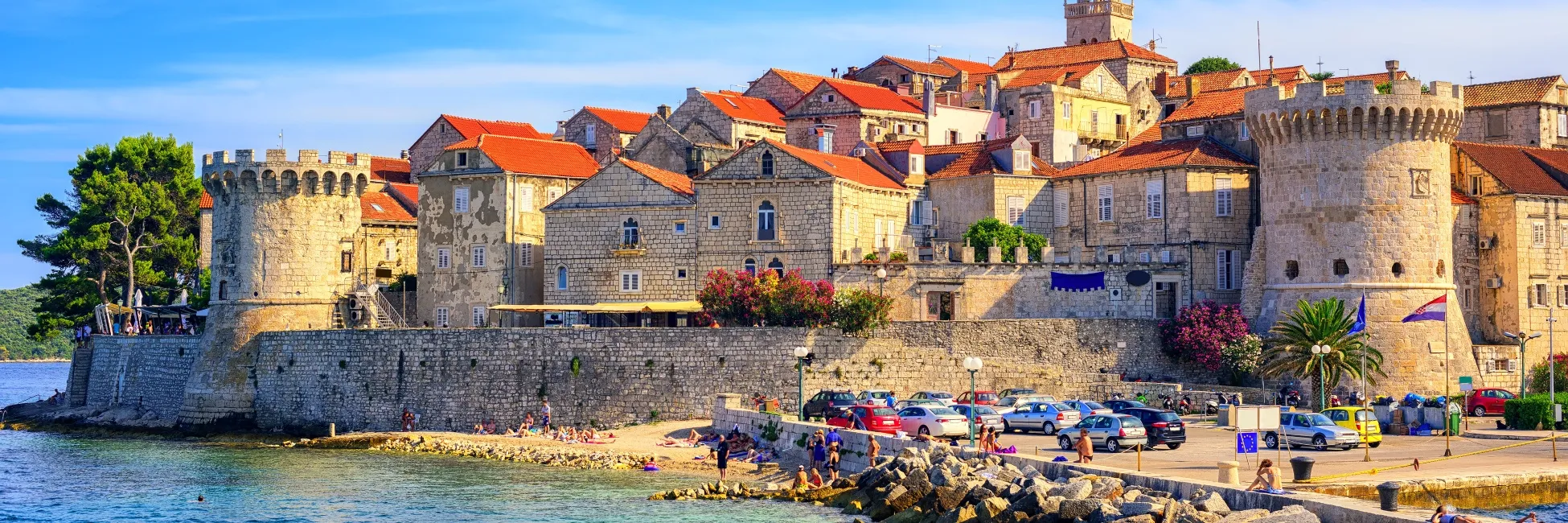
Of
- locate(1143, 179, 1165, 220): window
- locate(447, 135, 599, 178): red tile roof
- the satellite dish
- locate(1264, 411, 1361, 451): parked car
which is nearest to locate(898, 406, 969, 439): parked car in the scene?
locate(1264, 411, 1361, 451): parked car

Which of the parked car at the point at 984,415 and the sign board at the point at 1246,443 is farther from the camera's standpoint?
the parked car at the point at 984,415

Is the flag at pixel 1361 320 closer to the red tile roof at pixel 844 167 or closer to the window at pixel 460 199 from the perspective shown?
the red tile roof at pixel 844 167

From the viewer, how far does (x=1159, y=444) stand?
139 feet

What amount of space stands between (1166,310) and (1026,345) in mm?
5697

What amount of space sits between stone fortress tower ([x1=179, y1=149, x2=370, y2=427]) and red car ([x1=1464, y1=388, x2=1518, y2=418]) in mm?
36054

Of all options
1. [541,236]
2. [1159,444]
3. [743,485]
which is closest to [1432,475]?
[1159,444]

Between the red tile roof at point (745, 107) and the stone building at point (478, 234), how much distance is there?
35.5ft

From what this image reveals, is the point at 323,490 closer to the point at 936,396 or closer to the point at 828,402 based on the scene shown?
the point at 828,402

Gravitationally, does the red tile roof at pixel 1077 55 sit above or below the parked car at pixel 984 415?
above

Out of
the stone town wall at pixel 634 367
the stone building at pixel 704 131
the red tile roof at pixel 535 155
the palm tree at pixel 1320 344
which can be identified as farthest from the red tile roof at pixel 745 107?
the palm tree at pixel 1320 344

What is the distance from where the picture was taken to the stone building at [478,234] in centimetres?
6594

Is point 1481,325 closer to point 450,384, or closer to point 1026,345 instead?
point 1026,345

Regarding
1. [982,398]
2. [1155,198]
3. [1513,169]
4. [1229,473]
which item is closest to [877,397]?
[982,398]

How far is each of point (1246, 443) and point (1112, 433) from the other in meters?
5.57
